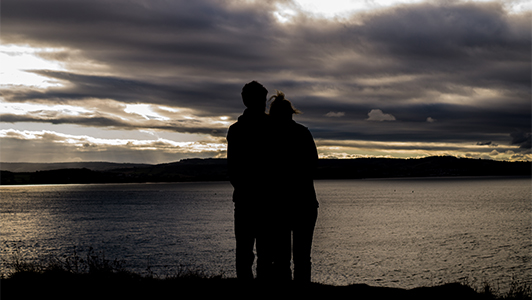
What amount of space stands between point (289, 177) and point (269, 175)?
0.33 meters

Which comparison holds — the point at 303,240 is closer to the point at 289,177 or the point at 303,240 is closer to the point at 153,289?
the point at 289,177

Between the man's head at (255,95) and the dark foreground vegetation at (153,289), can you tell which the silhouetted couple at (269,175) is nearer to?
the man's head at (255,95)

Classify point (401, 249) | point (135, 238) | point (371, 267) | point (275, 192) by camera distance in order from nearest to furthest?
point (275, 192) < point (371, 267) < point (401, 249) < point (135, 238)

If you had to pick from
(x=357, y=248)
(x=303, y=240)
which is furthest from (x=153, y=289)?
(x=357, y=248)

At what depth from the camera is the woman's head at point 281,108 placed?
19.7 ft

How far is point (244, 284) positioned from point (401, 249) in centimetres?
3518

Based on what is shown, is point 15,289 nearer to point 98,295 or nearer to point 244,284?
point 98,295

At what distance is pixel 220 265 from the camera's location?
29938 mm

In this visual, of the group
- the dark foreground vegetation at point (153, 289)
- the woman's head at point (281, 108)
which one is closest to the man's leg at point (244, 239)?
the dark foreground vegetation at point (153, 289)

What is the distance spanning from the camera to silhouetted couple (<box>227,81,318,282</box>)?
19.2ft

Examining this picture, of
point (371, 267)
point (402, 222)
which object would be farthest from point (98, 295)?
point (402, 222)

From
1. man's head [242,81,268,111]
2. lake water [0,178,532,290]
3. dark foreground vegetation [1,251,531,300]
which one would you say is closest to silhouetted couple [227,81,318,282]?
man's head [242,81,268,111]

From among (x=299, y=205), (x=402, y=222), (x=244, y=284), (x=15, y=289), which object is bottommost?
(x=402, y=222)

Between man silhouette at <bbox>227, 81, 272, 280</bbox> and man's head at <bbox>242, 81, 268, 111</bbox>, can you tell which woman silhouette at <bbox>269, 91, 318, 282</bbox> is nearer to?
man silhouette at <bbox>227, 81, 272, 280</bbox>
